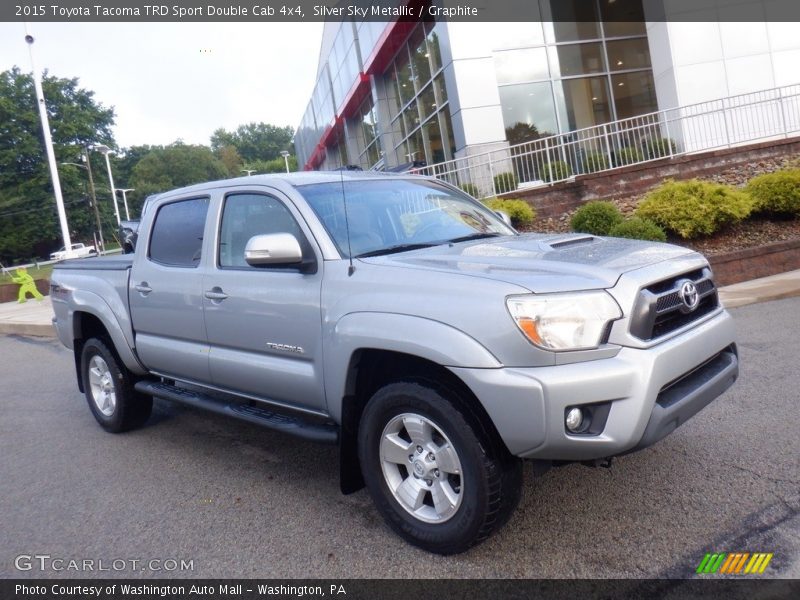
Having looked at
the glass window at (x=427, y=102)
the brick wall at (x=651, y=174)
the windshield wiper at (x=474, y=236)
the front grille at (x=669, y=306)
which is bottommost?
the front grille at (x=669, y=306)

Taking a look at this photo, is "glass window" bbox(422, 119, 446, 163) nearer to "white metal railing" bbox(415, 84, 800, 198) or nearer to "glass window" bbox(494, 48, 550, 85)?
"glass window" bbox(494, 48, 550, 85)

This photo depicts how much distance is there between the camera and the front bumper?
9.32ft

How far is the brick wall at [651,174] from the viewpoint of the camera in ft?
43.3

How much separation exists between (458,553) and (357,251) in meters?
1.65

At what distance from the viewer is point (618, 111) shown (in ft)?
65.5

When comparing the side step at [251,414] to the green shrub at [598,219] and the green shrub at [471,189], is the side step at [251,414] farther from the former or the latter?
the green shrub at [471,189]

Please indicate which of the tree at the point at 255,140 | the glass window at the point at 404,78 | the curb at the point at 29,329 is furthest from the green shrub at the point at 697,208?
the glass window at the point at 404,78

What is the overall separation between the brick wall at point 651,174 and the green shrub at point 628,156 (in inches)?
38.3

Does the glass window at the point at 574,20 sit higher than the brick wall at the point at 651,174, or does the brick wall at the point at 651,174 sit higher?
the glass window at the point at 574,20

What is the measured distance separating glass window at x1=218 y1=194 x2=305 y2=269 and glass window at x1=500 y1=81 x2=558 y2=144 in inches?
582

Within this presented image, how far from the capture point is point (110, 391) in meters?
5.84

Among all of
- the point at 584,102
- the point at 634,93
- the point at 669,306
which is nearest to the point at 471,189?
the point at 584,102

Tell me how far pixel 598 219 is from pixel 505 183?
13.3 feet

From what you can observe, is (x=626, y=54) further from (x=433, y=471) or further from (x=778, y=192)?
(x=433, y=471)
